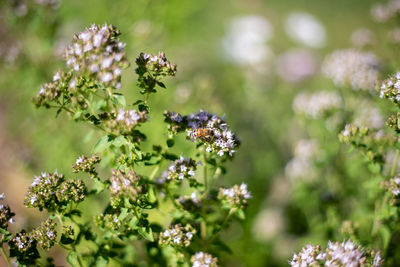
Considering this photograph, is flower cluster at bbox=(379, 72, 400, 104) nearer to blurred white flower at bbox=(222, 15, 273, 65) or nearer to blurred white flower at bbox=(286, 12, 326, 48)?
blurred white flower at bbox=(222, 15, 273, 65)

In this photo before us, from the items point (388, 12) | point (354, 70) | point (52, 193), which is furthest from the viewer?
point (388, 12)

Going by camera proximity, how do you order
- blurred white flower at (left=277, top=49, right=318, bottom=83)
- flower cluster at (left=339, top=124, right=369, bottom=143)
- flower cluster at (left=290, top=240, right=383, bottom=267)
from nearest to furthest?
1. flower cluster at (left=290, top=240, right=383, bottom=267)
2. flower cluster at (left=339, top=124, right=369, bottom=143)
3. blurred white flower at (left=277, top=49, right=318, bottom=83)

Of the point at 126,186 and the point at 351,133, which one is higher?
the point at 351,133

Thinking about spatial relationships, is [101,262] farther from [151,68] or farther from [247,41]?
[247,41]

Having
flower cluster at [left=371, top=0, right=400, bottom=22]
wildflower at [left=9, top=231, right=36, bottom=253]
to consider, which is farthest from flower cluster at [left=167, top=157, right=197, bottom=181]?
flower cluster at [left=371, top=0, right=400, bottom=22]

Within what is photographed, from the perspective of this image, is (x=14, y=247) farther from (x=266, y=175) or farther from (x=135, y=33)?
(x=266, y=175)

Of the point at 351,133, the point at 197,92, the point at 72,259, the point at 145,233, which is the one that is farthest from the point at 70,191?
the point at 197,92
